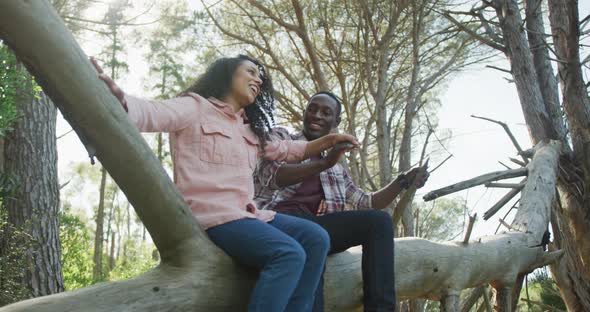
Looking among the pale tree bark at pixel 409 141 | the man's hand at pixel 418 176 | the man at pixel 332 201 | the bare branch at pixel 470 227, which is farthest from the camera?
the pale tree bark at pixel 409 141

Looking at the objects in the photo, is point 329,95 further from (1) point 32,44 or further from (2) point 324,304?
(1) point 32,44

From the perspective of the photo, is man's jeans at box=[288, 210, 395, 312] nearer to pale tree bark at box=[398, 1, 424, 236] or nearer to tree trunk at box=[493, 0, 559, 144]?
tree trunk at box=[493, 0, 559, 144]

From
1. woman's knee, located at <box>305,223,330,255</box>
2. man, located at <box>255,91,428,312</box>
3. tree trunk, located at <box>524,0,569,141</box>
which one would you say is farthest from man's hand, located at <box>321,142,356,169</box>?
tree trunk, located at <box>524,0,569,141</box>

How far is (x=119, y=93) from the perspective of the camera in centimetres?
167

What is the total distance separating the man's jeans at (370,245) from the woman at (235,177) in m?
0.33

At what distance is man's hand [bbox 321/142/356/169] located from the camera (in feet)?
7.75

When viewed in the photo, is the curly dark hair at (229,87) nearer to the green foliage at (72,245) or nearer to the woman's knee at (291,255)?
the woman's knee at (291,255)

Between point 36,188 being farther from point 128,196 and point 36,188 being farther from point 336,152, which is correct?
point 128,196

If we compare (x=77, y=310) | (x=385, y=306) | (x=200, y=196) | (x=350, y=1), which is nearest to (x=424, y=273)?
(x=385, y=306)

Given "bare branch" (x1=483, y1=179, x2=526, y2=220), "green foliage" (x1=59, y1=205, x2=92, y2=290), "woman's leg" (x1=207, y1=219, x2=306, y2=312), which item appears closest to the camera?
"woman's leg" (x1=207, y1=219, x2=306, y2=312)

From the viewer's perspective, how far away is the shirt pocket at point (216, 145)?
2.01 m

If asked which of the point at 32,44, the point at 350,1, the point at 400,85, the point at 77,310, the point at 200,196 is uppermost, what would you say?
the point at 350,1

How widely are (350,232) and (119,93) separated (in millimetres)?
1141

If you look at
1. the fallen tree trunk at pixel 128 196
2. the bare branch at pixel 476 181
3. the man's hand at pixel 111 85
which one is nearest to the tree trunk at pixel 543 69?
the bare branch at pixel 476 181
